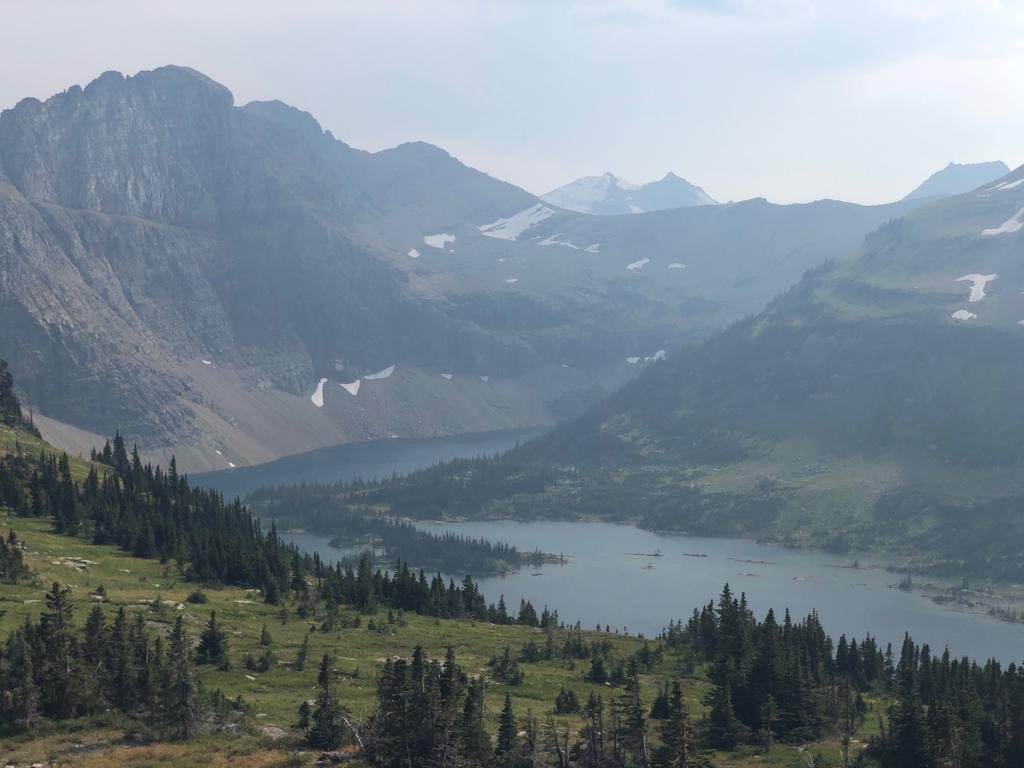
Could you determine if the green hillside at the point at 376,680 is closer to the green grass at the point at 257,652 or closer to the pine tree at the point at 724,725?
the pine tree at the point at 724,725

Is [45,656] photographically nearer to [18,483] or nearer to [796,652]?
[796,652]

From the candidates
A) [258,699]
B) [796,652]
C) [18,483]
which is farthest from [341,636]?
[18,483]

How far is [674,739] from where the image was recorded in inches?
2445

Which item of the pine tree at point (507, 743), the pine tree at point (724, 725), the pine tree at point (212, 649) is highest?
the pine tree at point (212, 649)

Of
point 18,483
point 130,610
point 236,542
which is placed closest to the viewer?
point 130,610

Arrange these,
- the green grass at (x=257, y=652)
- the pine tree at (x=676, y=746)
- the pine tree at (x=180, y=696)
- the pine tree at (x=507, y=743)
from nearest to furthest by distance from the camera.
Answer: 1. the pine tree at (x=676, y=746)
2. the green grass at (x=257, y=652)
3. the pine tree at (x=507, y=743)
4. the pine tree at (x=180, y=696)

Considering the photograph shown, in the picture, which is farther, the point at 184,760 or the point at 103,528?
the point at 103,528

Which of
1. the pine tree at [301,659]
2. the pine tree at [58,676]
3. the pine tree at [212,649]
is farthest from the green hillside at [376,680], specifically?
the pine tree at [301,659]

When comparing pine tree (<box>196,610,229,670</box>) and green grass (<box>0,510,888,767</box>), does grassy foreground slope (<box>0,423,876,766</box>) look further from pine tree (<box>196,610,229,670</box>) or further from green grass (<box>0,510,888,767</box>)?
pine tree (<box>196,610,229,670</box>)

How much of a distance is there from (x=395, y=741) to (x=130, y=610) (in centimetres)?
4231

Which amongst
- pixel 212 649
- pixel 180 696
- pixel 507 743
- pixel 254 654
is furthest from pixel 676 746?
pixel 254 654

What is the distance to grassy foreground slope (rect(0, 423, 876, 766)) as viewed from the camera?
63000 millimetres

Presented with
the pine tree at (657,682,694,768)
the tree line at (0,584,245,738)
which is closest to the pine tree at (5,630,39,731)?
the tree line at (0,584,245,738)

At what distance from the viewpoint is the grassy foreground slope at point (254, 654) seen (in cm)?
6300
